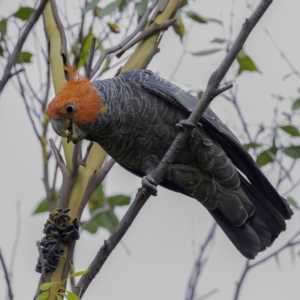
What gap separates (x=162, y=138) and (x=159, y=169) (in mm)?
519

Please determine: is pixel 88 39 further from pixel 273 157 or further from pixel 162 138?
pixel 273 157

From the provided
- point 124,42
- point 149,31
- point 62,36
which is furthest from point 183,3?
point 62,36

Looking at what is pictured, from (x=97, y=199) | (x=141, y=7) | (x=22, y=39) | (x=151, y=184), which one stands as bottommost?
(x=22, y=39)

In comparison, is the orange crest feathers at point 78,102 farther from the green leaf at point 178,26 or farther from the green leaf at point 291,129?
the green leaf at point 291,129

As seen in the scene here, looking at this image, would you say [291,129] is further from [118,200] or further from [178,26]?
[118,200]

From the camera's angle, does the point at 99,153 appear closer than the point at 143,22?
Yes

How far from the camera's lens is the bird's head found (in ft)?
9.38

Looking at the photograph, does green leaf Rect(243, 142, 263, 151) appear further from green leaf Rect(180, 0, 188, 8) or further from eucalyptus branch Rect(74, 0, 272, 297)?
eucalyptus branch Rect(74, 0, 272, 297)

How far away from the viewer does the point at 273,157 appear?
3.60m

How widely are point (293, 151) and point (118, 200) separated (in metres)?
1.19

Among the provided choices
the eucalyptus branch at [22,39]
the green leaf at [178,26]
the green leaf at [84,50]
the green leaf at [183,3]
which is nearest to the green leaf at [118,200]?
the green leaf at [84,50]

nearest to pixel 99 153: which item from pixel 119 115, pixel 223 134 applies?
pixel 119 115

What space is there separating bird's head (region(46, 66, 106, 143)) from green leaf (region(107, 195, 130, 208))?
0.74 metres

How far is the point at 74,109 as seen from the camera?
2883 mm
